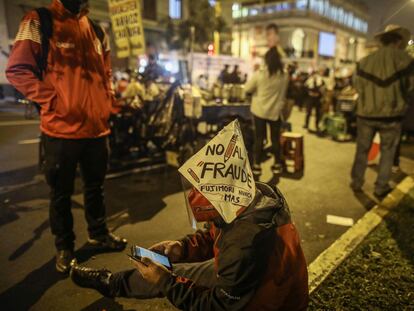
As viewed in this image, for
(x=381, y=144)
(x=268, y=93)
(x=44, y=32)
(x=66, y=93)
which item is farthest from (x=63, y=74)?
(x=381, y=144)

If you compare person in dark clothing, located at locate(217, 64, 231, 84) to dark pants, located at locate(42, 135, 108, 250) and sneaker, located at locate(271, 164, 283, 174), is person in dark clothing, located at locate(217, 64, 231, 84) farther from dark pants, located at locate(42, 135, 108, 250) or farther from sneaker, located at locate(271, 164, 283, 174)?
dark pants, located at locate(42, 135, 108, 250)

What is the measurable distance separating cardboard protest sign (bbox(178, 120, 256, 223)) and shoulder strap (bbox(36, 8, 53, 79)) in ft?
5.57

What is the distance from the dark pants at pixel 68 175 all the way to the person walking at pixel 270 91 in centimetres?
325

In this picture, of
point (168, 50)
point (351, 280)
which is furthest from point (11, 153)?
point (168, 50)

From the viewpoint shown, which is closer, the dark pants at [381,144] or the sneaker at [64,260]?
the sneaker at [64,260]

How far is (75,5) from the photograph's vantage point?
9.34 feet

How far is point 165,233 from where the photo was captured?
3906 mm

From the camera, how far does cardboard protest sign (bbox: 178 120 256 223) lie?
5.41 feet

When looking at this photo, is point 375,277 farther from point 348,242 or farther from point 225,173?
point 225,173

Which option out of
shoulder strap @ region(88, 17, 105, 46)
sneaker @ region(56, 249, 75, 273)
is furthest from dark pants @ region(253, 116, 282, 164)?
sneaker @ region(56, 249, 75, 273)

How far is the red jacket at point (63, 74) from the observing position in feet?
8.58

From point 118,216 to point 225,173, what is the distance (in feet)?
9.83

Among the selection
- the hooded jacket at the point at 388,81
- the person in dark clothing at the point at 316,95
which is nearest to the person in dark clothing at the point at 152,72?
the hooded jacket at the point at 388,81

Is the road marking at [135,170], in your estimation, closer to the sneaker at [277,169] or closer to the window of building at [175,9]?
the sneaker at [277,169]
